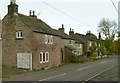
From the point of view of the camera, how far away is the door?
1468 inches

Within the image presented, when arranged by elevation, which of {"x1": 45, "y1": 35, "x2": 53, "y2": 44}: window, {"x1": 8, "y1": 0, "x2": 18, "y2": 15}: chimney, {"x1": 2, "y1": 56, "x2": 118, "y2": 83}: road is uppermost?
{"x1": 8, "y1": 0, "x2": 18, "y2": 15}: chimney

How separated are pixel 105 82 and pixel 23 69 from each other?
1705cm

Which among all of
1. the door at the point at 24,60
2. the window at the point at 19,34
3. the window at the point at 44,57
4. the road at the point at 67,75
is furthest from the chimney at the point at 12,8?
the road at the point at 67,75

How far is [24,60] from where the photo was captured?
37.7 metres

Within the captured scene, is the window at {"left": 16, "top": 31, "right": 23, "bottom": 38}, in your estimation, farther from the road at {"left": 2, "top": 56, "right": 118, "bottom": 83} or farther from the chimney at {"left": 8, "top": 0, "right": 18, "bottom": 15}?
the road at {"left": 2, "top": 56, "right": 118, "bottom": 83}

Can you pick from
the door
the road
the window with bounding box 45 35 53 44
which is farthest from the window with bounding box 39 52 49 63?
the road

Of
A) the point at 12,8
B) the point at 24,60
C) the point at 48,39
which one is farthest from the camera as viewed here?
the point at 48,39

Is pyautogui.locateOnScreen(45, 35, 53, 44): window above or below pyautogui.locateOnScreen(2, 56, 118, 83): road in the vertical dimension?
above

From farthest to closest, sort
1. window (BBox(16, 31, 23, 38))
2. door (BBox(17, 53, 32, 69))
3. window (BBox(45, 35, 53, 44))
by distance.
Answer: window (BBox(45, 35, 53, 44)), window (BBox(16, 31, 23, 38)), door (BBox(17, 53, 32, 69))

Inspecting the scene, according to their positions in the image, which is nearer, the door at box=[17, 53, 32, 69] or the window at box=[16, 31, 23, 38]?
the door at box=[17, 53, 32, 69]

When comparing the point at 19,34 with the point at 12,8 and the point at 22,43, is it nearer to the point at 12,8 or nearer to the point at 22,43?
the point at 22,43

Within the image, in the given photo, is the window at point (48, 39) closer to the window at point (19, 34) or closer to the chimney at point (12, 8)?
the window at point (19, 34)

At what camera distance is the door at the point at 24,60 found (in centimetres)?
3728

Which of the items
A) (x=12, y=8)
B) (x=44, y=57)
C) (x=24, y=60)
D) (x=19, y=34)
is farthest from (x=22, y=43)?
(x=12, y=8)
